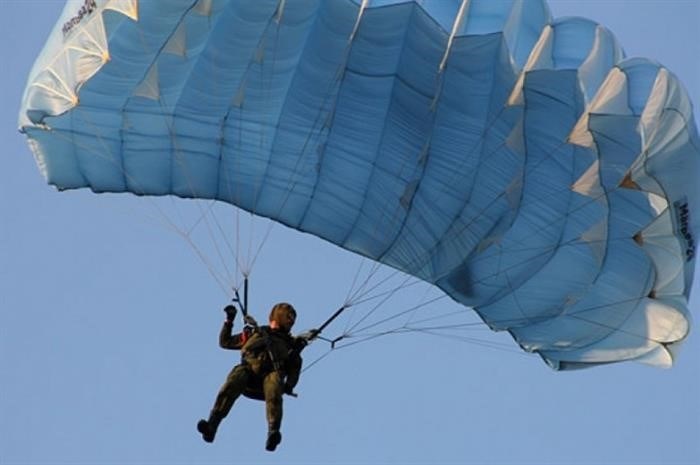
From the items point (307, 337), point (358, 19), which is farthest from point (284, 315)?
point (358, 19)

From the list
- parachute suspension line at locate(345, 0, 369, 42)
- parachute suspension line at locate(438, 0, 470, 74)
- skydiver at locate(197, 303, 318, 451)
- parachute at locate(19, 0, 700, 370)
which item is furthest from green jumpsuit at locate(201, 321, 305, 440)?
parachute suspension line at locate(438, 0, 470, 74)

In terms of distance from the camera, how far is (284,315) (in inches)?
870

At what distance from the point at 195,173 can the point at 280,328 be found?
7.45ft

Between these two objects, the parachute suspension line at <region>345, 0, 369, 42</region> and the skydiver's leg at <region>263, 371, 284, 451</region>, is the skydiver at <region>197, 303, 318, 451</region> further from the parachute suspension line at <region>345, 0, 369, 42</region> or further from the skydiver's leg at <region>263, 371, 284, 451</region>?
the parachute suspension line at <region>345, 0, 369, 42</region>

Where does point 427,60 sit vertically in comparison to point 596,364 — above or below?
above

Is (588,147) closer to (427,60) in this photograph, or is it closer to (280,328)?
(427,60)

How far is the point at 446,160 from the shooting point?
74.4 feet

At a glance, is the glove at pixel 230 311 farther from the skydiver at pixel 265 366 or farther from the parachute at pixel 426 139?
the parachute at pixel 426 139

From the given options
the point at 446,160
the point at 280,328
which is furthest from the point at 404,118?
the point at 280,328

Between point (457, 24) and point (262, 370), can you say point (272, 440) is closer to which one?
point (262, 370)

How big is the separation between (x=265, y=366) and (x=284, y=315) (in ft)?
1.92

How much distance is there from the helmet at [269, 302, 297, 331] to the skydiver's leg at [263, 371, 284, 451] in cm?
59

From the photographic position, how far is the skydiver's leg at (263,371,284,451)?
2138cm

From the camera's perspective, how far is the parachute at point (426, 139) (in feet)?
71.4
